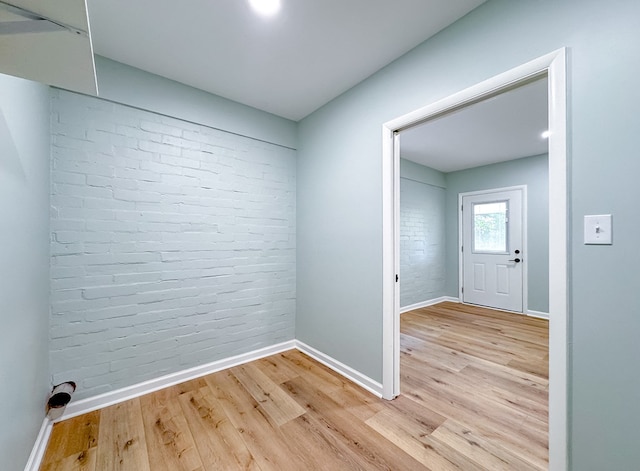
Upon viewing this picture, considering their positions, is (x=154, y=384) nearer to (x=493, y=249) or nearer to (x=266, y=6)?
(x=266, y=6)

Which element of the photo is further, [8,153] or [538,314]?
[538,314]

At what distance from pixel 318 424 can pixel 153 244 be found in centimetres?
189

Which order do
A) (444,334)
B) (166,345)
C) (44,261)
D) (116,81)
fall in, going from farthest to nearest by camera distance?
(444,334), (166,345), (116,81), (44,261)

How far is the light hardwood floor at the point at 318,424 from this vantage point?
4.81 ft

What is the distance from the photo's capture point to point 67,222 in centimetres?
183

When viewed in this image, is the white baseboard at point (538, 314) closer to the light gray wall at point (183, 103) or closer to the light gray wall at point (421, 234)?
the light gray wall at point (421, 234)

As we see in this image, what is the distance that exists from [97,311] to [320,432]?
1837mm

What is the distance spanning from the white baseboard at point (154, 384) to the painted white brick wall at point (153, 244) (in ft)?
0.18

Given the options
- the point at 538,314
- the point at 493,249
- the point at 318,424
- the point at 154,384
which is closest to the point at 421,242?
the point at 493,249

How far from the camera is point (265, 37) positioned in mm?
1789

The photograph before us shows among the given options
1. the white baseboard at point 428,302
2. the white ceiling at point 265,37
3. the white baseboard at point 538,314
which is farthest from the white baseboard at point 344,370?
the white baseboard at point 538,314

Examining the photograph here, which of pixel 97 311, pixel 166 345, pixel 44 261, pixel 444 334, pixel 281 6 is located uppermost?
pixel 281 6

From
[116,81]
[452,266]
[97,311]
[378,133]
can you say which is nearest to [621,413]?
[378,133]

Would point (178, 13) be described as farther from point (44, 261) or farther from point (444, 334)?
point (444, 334)
